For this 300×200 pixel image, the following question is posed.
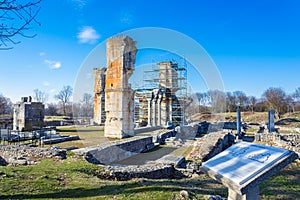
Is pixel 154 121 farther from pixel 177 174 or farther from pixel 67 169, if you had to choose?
pixel 67 169

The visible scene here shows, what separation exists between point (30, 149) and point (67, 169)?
356cm

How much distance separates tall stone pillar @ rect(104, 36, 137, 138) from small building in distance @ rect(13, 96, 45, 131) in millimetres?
8655

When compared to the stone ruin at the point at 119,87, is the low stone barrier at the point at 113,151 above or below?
below

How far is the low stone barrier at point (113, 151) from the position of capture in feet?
29.5

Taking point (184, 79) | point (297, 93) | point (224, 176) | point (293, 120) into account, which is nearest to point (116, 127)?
point (224, 176)

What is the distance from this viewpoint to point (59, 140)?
1373 centimetres

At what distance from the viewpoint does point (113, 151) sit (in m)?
10.5

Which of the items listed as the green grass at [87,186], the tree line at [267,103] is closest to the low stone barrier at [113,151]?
the green grass at [87,186]

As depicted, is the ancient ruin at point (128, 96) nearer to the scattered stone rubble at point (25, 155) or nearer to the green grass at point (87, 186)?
the scattered stone rubble at point (25, 155)

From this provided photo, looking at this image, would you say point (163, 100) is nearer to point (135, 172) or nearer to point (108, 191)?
point (135, 172)

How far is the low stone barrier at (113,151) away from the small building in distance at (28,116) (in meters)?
11.6

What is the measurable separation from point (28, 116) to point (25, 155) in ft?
38.2

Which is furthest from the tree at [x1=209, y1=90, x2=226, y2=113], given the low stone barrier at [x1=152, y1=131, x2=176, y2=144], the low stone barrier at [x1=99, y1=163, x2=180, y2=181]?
the low stone barrier at [x1=99, y1=163, x2=180, y2=181]

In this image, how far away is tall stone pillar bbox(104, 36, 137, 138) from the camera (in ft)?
48.5
